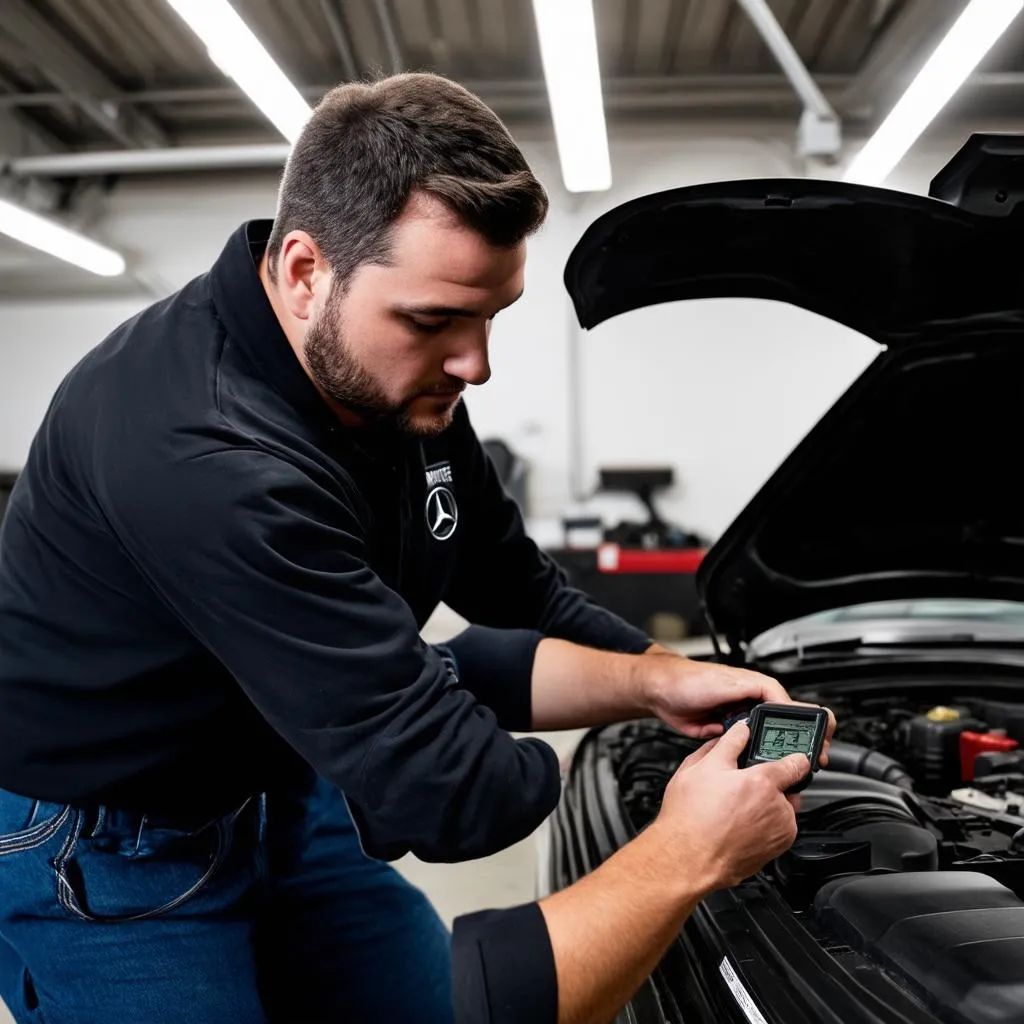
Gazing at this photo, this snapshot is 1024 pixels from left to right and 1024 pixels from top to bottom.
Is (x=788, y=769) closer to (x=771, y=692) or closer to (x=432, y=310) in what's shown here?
(x=771, y=692)

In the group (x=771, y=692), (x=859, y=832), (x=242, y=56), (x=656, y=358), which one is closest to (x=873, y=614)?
(x=859, y=832)

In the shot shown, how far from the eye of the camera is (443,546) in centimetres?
135

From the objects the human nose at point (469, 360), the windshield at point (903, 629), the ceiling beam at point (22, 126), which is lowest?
the windshield at point (903, 629)

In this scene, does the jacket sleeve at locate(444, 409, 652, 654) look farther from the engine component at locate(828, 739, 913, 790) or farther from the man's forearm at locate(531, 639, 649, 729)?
the engine component at locate(828, 739, 913, 790)

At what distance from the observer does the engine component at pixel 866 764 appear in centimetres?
147

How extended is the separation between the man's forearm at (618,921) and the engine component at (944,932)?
7.5 inches

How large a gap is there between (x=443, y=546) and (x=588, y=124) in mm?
3155

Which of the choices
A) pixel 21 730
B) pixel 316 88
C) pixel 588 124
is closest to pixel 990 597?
pixel 21 730

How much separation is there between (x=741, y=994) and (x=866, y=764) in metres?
0.73

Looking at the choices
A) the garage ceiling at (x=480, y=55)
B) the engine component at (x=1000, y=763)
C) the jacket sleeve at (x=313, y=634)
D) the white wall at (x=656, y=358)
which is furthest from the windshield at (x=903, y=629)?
the white wall at (x=656, y=358)

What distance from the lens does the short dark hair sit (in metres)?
0.94

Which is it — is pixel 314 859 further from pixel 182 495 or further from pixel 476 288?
pixel 476 288

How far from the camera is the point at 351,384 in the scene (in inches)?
40.3

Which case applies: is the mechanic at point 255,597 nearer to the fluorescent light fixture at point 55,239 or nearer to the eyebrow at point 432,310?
the eyebrow at point 432,310
